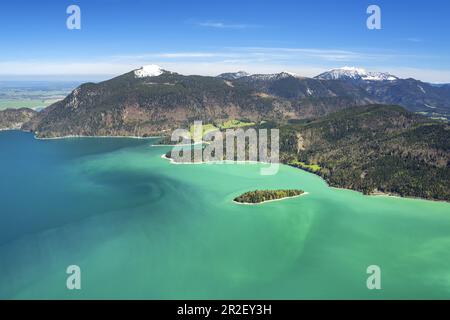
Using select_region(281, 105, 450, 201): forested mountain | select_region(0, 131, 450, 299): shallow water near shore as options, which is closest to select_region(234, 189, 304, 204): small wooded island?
select_region(0, 131, 450, 299): shallow water near shore

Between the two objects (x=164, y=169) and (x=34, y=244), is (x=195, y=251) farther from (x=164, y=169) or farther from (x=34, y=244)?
(x=164, y=169)

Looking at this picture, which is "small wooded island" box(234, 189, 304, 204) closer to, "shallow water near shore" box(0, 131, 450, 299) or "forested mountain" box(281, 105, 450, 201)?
"shallow water near shore" box(0, 131, 450, 299)

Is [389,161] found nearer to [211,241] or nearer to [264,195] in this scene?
[264,195]

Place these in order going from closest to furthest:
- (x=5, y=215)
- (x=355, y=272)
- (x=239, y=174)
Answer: (x=355, y=272) < (x=5, y=215) < (x=239, y=174)

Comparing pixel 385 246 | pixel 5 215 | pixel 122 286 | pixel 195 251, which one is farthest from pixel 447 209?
pixel 5 215

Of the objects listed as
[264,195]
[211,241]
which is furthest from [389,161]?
[211,241]

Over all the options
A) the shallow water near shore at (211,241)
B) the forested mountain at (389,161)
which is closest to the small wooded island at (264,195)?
the shallow water near shore at (211,241)
